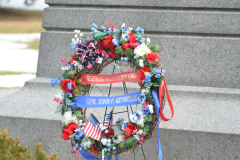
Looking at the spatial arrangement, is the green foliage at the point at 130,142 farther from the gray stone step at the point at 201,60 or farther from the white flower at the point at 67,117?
the gray stone step at the point at 201,60

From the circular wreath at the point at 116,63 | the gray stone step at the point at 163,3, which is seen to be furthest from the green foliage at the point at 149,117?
the gray stone step at the point at 163,3

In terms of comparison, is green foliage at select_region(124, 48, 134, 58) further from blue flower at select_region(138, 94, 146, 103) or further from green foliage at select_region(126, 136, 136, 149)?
green foliage at select_region(126, 136, 136, 149)

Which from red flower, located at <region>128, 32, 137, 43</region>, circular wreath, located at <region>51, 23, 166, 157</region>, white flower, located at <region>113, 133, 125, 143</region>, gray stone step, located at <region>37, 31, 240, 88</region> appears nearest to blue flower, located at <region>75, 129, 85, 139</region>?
circular wreath, located at <region>51, 23, 166, 157</region>

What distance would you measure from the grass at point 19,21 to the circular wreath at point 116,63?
43.0 feet

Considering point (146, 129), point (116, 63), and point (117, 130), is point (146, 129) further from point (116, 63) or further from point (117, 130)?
point (116, 63)

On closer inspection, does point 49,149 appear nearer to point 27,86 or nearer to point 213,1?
point 27,86

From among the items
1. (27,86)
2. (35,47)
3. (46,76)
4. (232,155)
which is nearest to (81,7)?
(46,76)

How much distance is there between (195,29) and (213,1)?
57 centimetres

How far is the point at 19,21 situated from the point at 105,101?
14.3 metres

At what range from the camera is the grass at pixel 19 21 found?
1535cm

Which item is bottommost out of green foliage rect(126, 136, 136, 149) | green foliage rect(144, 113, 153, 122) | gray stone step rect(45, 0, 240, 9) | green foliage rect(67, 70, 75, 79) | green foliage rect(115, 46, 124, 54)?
green foliage rect(126, 136, 136, 149)

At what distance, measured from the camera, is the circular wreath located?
10.3ft

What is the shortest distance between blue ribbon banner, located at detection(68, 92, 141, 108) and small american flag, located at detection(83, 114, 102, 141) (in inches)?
7.7

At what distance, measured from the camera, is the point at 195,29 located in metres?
4.82
